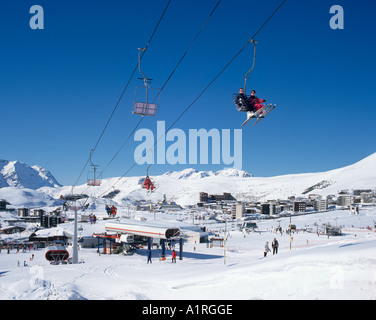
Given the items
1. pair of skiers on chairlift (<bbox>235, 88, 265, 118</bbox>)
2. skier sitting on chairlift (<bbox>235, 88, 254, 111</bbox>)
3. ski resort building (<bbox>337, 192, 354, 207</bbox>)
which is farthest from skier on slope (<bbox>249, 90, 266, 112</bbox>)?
ski resort building (<bbox>337, 192, 354, 207</bbox>)

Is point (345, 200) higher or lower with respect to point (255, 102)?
lower

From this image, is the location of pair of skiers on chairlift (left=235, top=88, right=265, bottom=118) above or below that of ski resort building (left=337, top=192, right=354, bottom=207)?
above

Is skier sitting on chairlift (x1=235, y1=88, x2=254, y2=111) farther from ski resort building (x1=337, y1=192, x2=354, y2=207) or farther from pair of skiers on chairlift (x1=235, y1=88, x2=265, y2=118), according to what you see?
ski resort building (x1=337, y1=192, x2=354, y2=207)

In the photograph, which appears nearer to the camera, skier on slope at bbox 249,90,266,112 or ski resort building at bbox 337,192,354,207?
skier on slope at bbox 249,90,266,112

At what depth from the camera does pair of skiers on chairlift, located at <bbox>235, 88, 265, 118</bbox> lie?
1209cm

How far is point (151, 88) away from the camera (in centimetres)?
1280

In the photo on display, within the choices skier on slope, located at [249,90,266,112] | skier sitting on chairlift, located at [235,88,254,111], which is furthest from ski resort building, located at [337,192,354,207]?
skier sitting on chairlift, located at [235,88,254,111]

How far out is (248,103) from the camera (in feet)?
40.1

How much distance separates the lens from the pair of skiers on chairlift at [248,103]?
12.1m

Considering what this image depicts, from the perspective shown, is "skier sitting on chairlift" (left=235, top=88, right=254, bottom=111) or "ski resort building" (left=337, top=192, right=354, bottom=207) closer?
"skier sitting on chairlift" (left=235, top=88, right=254, bottom=111)

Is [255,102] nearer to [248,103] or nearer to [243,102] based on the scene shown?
[248,103]

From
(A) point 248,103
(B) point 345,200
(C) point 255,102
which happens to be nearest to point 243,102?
(A) point 248,103
